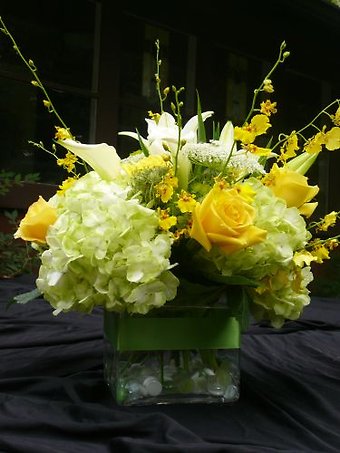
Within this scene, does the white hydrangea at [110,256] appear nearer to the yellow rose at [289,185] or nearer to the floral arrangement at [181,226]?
the floral arrangement at [181,226]

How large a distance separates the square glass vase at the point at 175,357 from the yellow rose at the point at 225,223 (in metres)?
0.15

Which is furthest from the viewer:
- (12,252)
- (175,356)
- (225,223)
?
(12,252)

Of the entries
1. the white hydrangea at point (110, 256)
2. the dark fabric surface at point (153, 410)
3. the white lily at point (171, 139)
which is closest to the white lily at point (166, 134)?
the white lily at point (171, 139)

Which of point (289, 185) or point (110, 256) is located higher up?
point (289, 185)

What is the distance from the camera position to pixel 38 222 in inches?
41.0

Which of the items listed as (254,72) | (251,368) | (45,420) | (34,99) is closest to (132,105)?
(34,99)

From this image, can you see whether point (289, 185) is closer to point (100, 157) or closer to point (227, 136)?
point (227, 136)

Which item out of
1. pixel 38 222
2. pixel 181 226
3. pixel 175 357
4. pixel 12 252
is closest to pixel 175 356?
pixel 175 357

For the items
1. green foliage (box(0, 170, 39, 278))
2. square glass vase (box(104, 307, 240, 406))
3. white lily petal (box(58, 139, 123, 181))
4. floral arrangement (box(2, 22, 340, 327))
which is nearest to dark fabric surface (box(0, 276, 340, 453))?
square glass vase (box(104, 307, 240, 406))

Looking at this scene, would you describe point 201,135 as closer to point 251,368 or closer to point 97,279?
point 97,279

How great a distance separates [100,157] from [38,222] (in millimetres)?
153

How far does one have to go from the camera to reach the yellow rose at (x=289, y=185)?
3.34 feet

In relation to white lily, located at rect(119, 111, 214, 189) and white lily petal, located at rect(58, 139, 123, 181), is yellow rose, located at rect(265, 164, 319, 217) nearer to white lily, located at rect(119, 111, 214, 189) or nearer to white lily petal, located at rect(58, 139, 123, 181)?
white lily, located at rect(119, 111, 214, 189)

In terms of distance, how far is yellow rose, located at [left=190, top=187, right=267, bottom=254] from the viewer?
0.89 metres
